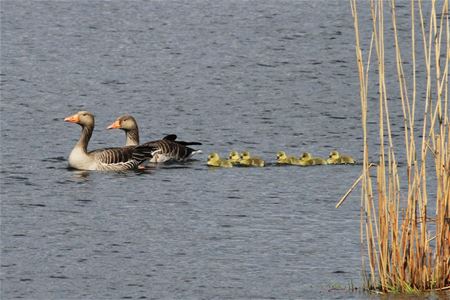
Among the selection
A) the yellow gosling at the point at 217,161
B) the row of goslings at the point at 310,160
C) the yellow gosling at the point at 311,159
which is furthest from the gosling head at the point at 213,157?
the yellow gosling at the point at 311,159

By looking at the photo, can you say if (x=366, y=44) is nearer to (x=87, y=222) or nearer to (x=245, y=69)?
(x=245, y=69)

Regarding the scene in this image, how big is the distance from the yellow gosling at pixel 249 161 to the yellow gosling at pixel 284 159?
1.04 ft

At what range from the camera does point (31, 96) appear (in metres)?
28.3

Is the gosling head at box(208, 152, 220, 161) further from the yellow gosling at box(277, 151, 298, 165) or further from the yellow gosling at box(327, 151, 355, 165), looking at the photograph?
the yellow gosling at box(327, 151, 355, 165)

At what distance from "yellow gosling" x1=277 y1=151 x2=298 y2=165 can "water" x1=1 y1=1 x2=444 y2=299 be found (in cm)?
15

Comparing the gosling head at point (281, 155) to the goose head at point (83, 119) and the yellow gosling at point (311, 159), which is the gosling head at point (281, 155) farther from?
the goose head at point (83, 119)

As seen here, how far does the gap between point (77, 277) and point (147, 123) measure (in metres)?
12.2

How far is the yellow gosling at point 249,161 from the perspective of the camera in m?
21.6

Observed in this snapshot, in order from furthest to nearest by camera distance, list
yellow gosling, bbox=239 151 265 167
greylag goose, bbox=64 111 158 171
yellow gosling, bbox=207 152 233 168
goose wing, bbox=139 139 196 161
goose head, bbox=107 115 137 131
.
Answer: goose head, bbox=107 115 137 131 < goose wing, bbox=139 139 196 161 < greylag goose, bbox=64 111 158 171 < yellow gosling, bbox=207 152 233 168 < yellow gosling, bbox=239 151 265 167

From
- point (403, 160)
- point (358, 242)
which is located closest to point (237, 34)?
point (403, 160)

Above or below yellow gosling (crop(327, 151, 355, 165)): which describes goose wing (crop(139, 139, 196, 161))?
above

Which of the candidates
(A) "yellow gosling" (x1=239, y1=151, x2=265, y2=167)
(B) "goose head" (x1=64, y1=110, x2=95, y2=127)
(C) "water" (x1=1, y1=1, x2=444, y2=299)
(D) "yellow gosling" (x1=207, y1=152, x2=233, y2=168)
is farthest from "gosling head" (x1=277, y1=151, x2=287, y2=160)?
(B) "goose head" (x1=64, y1=110, x2=95, y2=127)

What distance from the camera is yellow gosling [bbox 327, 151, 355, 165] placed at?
21719 mm

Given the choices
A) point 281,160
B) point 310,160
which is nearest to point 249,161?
point 281,160
